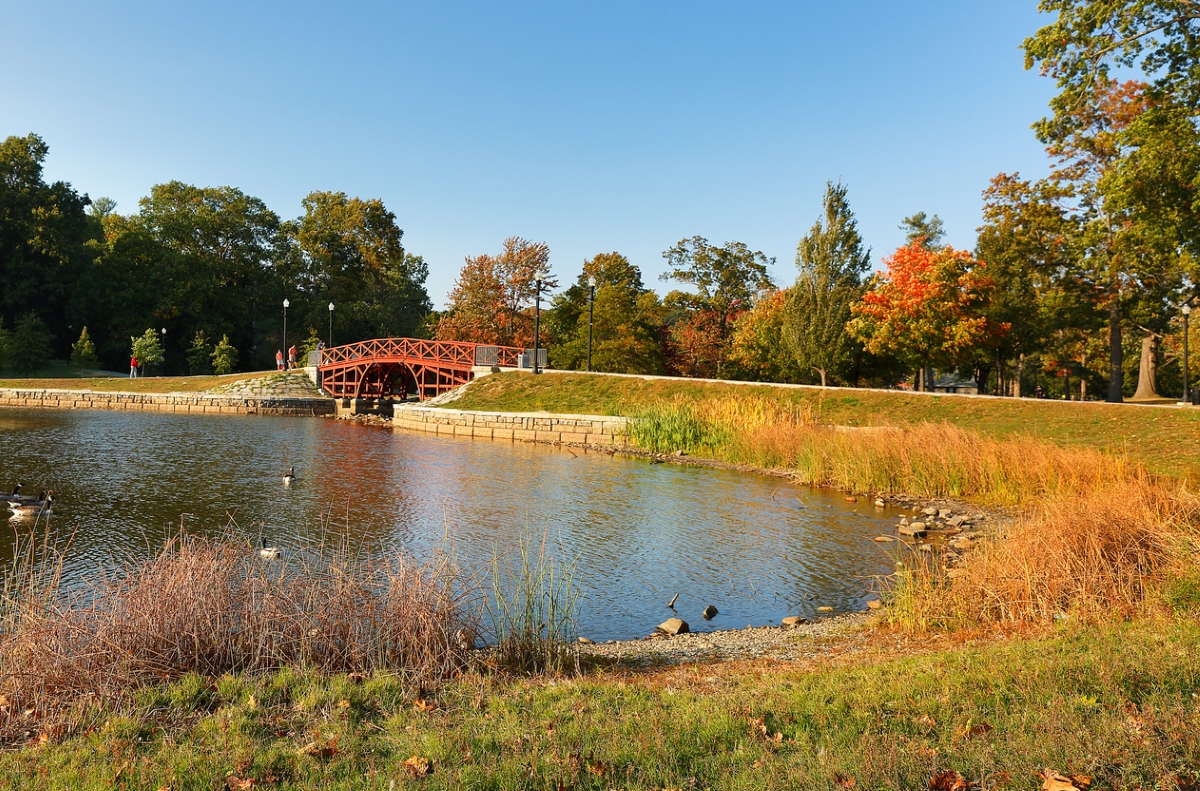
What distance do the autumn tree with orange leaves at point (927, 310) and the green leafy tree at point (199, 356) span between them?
41371 millimetres

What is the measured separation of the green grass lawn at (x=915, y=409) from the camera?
18.8m

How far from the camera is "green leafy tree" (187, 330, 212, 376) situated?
52062 millimetres

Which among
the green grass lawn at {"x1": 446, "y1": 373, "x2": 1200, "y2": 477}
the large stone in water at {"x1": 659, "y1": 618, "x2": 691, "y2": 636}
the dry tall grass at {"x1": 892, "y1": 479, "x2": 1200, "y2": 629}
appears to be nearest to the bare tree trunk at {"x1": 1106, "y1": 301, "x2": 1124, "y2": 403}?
the green grass lawn at {"x1": 446, "y1": 373, "x2": 1200, "y2": 477}

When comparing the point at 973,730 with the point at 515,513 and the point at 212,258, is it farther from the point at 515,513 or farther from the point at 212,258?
the point at 212,258

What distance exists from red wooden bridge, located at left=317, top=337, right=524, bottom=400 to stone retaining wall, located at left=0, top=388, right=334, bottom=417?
3149 mm

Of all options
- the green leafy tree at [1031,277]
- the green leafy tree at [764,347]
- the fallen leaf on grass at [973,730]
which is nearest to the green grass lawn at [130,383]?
the green leafy tree at [764,347]

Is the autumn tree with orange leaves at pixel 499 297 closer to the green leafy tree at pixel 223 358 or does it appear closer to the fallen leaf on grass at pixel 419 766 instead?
the green leafy tree at pixel 223 358

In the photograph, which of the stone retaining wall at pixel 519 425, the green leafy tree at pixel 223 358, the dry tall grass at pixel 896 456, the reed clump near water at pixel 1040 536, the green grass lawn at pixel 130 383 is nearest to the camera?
the reed clump near water at pixel 1040 536

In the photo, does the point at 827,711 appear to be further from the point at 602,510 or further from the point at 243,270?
the point at 243,270

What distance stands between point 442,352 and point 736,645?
33.9m

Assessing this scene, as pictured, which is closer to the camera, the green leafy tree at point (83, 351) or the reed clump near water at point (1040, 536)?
the reed clump near water at point (1040, 536)

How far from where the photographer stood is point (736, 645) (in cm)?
729

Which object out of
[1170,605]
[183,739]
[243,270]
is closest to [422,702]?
[183,739]

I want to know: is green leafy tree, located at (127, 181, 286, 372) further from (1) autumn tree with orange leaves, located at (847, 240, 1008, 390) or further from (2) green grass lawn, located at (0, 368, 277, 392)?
(1) autumn tree with orange leaves, located at (847, 240, 1008, 390)
